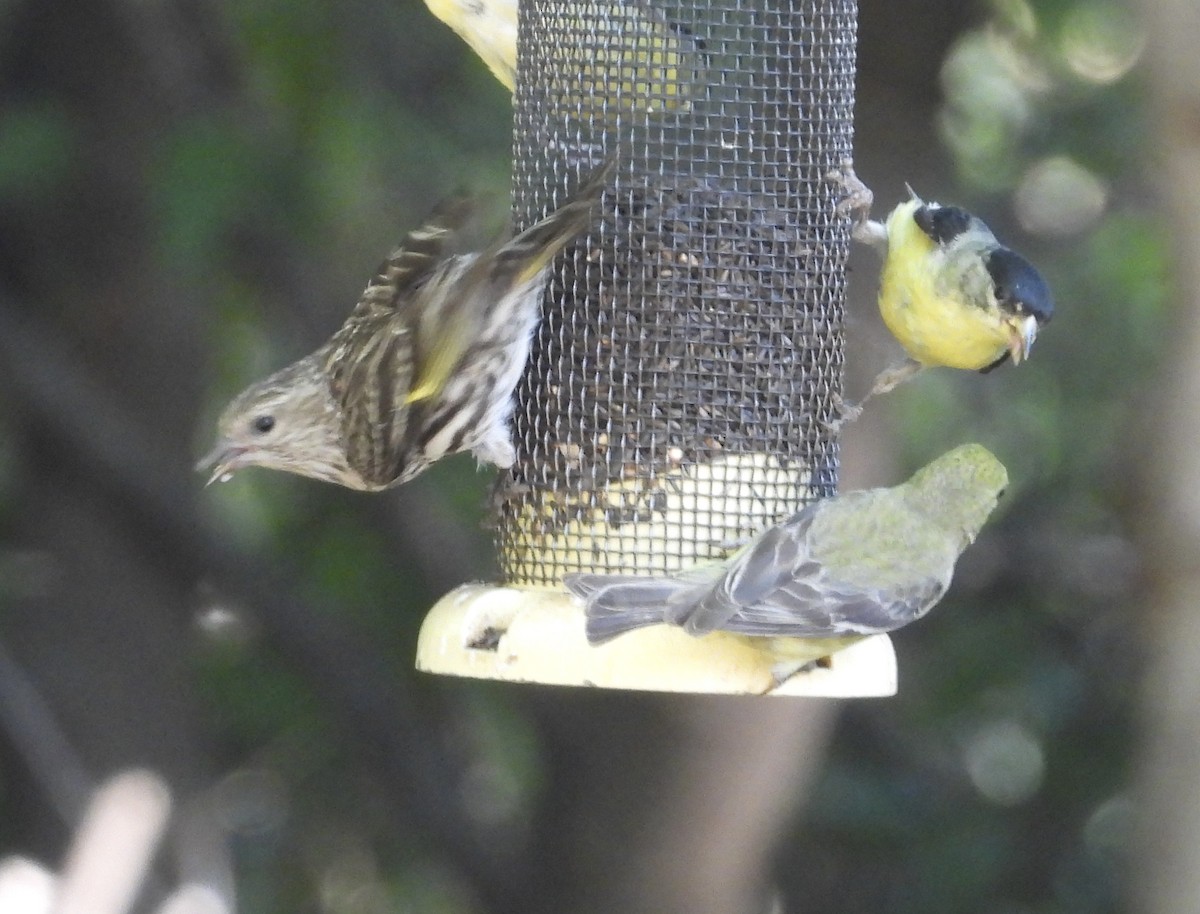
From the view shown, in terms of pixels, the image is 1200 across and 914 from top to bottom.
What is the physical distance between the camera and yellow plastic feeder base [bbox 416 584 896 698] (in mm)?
3559

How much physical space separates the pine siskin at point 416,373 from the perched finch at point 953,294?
1.11 m

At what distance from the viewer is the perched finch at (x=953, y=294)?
4.94m

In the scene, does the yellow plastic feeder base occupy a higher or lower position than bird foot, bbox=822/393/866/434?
lower

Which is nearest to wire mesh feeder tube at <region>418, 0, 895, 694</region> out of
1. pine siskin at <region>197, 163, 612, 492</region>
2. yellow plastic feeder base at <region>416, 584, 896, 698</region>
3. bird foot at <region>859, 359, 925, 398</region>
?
pine siskin at <region>197, 163, 612, 492</region>

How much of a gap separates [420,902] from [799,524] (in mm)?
3993

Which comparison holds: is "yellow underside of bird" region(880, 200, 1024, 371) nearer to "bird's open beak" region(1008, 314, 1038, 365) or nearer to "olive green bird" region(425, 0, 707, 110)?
"bird's open beak" region(1008, 314, 1038, 365)

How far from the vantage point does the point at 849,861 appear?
706 centimetres

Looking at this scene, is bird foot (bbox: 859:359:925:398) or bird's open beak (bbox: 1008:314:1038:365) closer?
bird's open beak (bbox: 1008:314:1038:365)

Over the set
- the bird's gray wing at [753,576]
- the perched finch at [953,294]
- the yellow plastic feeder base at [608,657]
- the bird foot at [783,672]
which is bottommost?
the bird foot at [783,672]

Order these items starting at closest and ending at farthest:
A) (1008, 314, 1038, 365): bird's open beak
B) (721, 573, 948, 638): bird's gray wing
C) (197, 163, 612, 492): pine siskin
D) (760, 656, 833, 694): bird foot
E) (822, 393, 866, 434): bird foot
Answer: (721, 573, 948, 638): bird's gray wing
(760, 656, 833, 694): bird foot
(197, 163, 612, 492): pine siskin
(822, 393, 866, 434): bird foot
(1008, 314, 1038, 365): bird's open beak

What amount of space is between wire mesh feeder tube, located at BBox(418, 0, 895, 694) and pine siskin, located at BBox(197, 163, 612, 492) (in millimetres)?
140

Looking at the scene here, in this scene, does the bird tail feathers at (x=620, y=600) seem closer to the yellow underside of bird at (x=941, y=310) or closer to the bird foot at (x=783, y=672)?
the bird foot at (x=783, y=672)

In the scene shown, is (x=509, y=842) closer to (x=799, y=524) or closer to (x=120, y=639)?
(x=120, y=639)

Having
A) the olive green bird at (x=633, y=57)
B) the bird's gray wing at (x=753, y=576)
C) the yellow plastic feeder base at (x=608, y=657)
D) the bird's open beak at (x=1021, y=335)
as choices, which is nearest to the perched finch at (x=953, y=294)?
the bird's open beak at (x=1021, y=335)
